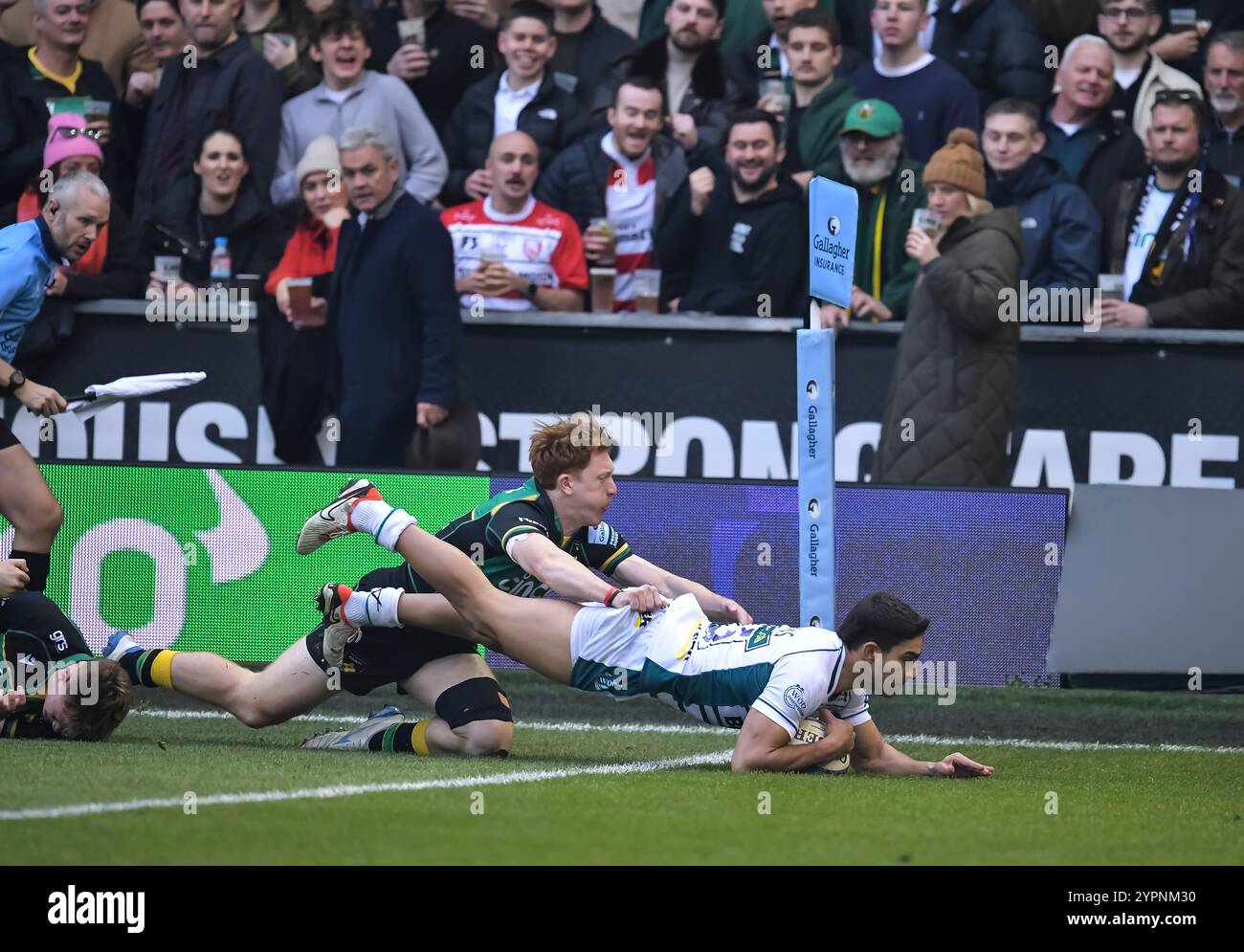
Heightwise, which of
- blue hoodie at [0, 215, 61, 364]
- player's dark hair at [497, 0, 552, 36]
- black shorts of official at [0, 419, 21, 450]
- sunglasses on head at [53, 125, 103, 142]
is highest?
player's dark hair at [497, 0, 552, 36]

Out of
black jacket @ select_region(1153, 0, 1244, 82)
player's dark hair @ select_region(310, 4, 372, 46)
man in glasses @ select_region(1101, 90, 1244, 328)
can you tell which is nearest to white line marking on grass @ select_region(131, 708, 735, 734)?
man in glasses @ select_region(1101, 90, 1244, 328)

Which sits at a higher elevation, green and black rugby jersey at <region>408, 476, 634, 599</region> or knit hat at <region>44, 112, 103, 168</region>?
knit hat at <region>44, 112, 103, 168</region>

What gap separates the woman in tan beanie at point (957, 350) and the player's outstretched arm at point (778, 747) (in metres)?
3.86

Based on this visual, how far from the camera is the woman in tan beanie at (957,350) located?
11.2 meters

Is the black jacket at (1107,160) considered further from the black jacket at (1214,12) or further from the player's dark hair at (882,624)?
the player's dark hair at (882,624)

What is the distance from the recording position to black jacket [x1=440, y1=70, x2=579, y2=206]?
13.0 meters

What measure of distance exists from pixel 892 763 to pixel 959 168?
452 centimetres

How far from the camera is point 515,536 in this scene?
25.3 feet

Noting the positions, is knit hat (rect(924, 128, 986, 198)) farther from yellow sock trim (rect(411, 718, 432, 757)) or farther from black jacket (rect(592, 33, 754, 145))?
yellow sock trim (rect(411, 718, 432, 757))

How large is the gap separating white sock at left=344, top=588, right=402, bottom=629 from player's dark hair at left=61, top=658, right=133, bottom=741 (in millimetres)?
966

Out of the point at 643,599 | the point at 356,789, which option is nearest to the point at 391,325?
the point at 643,599

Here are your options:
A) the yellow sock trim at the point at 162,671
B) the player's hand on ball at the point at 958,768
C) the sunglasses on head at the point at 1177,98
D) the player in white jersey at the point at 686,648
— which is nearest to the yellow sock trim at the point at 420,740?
the player in white jersey at the point at 686,648
